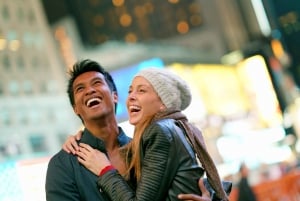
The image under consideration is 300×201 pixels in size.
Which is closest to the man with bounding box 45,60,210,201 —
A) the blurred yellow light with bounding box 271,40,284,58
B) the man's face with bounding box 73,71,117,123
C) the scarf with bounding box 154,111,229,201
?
the man's face with bounding box 73,71,117,123

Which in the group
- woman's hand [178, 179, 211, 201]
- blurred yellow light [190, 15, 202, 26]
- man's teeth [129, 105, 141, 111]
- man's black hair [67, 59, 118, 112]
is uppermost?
man's black hair [67, 59, 118, 112]

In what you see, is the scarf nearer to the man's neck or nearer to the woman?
the woman

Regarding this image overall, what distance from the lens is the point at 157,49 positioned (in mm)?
16719

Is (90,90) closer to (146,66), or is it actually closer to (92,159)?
(92,159)

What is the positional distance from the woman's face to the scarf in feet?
0.17

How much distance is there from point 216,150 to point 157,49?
15.4 ft

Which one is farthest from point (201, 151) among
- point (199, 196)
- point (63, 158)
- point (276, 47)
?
point (276, 47)

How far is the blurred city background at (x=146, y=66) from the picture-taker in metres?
4.17

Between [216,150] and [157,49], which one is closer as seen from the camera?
[216,150]

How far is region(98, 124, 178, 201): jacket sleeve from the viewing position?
4.77 ft

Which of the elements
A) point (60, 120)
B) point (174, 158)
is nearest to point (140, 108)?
point (174, 158)

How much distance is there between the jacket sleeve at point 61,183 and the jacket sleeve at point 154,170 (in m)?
0.18

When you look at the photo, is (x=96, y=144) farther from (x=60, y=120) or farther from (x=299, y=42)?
(x=299, y=42)

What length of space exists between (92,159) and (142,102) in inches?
9.6
